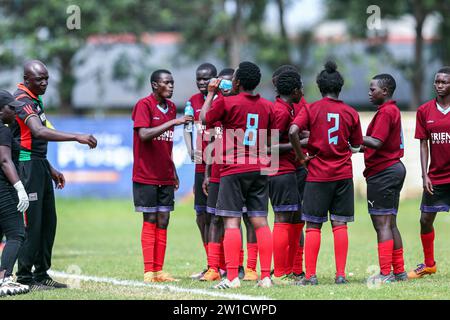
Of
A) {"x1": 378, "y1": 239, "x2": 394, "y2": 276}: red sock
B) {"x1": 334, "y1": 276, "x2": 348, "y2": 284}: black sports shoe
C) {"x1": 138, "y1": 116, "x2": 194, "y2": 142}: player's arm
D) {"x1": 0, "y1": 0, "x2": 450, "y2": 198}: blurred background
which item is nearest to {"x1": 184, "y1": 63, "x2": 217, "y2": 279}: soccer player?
{"x1": 138, "y1": 116, "x2": 194, "y2": 142}: player's arm

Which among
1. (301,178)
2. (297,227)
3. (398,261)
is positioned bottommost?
(398,261)

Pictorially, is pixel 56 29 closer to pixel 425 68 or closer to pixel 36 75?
pixel 425 68

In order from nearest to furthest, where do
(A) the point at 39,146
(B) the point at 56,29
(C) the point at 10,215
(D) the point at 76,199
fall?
(C) the point at 10,215 → (A) the point at 39,146 → (D) the point at 76,199 → (B) the point at 56,29

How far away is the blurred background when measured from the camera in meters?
35.2

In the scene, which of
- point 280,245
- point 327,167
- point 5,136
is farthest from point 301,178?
point 5,136

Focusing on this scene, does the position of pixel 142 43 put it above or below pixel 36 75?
above

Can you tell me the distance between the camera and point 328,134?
10961 mm

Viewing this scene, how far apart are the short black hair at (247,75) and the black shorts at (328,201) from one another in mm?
1411

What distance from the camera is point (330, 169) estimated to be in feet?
35.9

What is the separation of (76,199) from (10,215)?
17199 mm

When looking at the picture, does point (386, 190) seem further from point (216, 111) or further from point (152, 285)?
point (152, 285)

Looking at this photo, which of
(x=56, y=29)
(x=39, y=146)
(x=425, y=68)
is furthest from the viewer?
(x=425, y=68)

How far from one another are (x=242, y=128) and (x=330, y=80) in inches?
50.1
